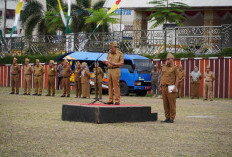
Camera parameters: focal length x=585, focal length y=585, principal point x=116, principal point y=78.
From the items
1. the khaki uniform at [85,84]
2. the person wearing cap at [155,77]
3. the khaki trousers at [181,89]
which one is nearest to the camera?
the khaki uniform at [85,84]

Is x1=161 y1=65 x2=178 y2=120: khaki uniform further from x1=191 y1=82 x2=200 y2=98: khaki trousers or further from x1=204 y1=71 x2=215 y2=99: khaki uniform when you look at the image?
x1=191 y1=82 x2=200 y2=98: khaki trousers

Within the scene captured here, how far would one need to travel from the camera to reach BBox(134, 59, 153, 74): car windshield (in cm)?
3394

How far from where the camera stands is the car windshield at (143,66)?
3394cm

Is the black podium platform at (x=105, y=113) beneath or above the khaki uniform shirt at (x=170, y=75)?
beneath

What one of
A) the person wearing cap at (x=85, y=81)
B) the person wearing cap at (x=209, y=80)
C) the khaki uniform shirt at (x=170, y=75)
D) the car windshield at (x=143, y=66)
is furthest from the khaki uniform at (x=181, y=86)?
the khaki uniform shirt at (x=170, y=75)

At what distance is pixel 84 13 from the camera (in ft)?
201

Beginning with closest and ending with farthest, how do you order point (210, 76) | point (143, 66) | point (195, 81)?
point (210, 76) → point (195, 81) → point (143, 66)

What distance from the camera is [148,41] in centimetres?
3969

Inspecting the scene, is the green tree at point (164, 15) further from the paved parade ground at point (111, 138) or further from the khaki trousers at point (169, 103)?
the khaki trousers at point (169, 103)

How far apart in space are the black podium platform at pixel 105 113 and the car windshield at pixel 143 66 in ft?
58.2

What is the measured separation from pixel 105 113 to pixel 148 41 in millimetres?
25059

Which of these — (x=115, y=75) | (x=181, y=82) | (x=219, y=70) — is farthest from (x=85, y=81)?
(x=115, y=75)

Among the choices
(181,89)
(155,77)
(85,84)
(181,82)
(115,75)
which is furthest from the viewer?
(181,89)

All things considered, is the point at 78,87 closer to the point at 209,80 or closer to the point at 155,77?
the point at 155,77
